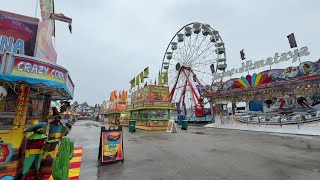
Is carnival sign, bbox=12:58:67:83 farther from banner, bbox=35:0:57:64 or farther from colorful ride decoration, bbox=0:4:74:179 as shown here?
banner, bbox=35:0:57:64

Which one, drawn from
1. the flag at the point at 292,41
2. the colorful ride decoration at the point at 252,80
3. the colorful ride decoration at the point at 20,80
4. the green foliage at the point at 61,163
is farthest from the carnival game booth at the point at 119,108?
the green foliage at the point at 61,163

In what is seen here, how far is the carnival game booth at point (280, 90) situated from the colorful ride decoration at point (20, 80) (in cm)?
2047

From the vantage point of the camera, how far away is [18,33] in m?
5.01

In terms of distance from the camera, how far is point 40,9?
6691 mm

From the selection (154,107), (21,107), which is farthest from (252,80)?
(21,107)

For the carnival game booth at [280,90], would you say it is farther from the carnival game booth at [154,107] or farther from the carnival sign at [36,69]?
the carnival sign at [36,69]

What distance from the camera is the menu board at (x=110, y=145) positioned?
6.32 metres

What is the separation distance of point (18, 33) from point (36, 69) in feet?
5.27

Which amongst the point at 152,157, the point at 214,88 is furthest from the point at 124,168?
the point at 214,88

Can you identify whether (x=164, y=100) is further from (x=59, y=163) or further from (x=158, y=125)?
(x=59, y=163)

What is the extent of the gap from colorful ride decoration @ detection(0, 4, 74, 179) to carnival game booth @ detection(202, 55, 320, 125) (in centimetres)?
2047

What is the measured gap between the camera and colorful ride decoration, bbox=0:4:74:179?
409 centimetres

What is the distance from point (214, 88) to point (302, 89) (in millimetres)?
11206

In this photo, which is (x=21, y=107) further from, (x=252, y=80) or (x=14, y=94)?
(x=252, y=80)
